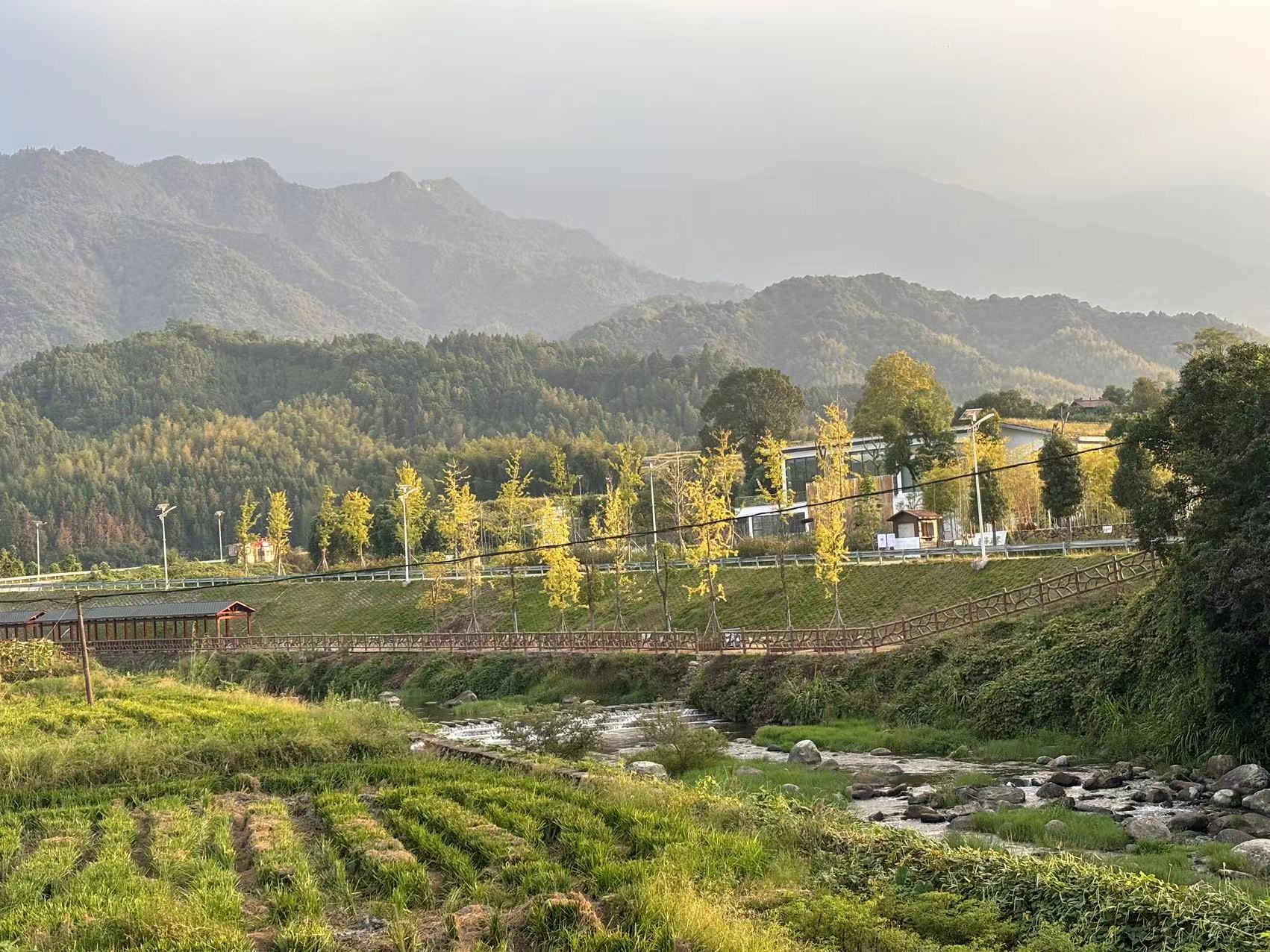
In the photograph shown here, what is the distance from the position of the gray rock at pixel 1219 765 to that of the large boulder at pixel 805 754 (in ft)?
25.8

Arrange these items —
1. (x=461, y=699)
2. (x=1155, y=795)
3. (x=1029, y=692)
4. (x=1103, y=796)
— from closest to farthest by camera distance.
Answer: (x=1155, y=795), (x=1103, y=796), (x=1029, y=692), (x=461, y=699)

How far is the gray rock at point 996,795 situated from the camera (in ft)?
70.3

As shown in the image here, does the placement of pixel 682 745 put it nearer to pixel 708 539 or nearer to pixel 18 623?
pixel 708 539

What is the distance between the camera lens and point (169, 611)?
6738cm

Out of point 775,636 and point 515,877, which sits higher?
point 515,877

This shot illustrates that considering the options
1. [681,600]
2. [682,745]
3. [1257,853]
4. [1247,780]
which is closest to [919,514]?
[681,600]

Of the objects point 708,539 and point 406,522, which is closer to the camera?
point 708,539

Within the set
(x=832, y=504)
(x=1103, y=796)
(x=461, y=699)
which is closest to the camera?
(x=1103, y=796)

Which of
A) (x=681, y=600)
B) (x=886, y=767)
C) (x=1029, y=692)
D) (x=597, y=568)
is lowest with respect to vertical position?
(x=886, y=767)

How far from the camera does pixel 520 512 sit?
7712 centimetres

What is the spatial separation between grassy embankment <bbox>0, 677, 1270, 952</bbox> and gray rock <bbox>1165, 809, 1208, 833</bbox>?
5.01 meters

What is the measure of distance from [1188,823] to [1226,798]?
1.78m

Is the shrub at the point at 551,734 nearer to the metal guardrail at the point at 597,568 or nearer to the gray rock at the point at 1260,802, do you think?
the metal guardrail at the point at 597,568

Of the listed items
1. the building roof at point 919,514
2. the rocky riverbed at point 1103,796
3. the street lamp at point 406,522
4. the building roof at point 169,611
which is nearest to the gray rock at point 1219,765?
the rocky riverbed at point 1103,796
